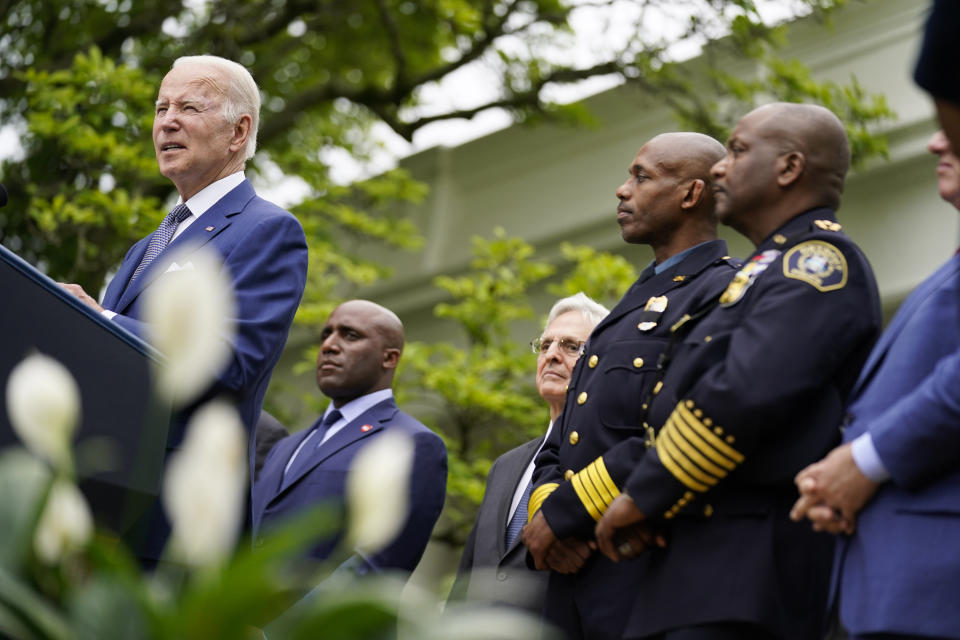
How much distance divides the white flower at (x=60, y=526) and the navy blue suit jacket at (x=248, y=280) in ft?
5.26

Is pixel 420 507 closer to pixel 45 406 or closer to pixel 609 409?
pixel 609 409

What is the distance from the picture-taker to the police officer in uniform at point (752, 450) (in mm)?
2664

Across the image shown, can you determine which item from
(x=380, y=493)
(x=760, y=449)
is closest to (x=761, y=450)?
(x=760, y=449)

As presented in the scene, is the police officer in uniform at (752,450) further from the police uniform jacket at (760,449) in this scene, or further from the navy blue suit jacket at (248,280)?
the navy blue suit jacket at (248,280)

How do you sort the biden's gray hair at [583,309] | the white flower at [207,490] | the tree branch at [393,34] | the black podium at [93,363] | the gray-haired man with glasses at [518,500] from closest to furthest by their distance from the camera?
1. the white flower at [207,490]
2. the black podium at [93,363]
3. the gray-haired man with glasses at [518,500]
4. the biden's gray hair at [583,309]
5. the tree branch at [393,34]

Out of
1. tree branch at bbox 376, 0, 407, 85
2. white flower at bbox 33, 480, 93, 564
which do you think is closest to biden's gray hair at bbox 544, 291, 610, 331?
white flower at bbox 33, 480, 93, 564

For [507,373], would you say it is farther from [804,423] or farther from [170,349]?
[170,349]

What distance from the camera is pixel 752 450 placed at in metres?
2.71

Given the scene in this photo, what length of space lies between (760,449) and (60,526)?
172cm

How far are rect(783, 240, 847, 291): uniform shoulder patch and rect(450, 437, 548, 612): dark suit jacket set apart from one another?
1.12 meters

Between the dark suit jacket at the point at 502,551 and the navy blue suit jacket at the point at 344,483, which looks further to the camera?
the navy blue suit jacket at the point at 344,483

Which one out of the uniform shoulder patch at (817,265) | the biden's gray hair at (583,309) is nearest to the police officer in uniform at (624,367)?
the uniform shoulder patch at (817,265)

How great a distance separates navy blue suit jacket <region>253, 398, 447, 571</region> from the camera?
162 inches

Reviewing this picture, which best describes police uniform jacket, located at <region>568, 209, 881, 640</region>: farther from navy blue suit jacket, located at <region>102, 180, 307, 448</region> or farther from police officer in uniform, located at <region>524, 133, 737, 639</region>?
navy blue suit jacket, located at <region>102, 180, 307, 448</region>
